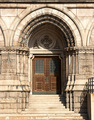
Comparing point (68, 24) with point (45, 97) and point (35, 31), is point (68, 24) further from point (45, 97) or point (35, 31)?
point (45, 97)

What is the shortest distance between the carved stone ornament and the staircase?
360 cm

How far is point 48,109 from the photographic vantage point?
17859 mm

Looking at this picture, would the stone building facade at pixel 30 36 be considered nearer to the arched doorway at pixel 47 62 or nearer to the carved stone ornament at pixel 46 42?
the arched doorway at pixel 47 62

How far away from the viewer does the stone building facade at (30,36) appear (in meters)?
17.7

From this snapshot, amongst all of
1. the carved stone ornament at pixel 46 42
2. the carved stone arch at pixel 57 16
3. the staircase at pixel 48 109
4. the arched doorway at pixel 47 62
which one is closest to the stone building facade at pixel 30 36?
the carved stone arch at pixel 57 16

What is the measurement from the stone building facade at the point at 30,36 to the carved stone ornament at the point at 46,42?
1175 mm

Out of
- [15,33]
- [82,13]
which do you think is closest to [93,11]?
[82,13]

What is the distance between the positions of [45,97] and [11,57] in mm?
3660

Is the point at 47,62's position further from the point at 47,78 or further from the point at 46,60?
the point at 47,78

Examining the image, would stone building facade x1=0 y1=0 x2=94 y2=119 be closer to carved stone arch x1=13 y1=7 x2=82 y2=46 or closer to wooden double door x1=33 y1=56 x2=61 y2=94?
carved stone arch x1=13 y1=7 x2=82 y2=46

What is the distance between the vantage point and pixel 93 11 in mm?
18469

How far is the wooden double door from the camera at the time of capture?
64.8 feet

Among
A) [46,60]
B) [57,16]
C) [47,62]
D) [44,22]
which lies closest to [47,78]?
[47,62]

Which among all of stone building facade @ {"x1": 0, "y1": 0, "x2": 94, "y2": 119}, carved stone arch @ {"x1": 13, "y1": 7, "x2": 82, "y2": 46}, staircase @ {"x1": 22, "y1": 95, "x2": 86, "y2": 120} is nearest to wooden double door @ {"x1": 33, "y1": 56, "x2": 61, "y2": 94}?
staircase @ {"x1": 22, "y1": 95, "x2": 86, "y2": 120}
